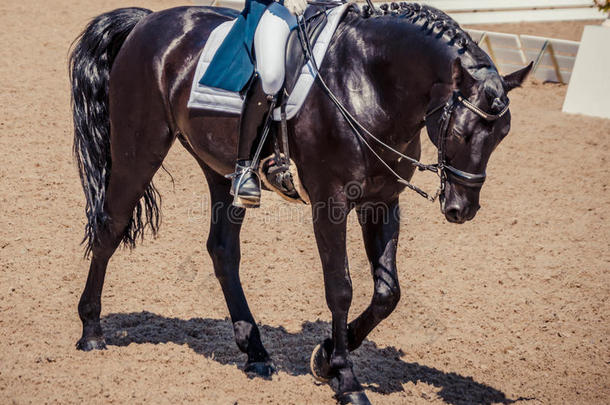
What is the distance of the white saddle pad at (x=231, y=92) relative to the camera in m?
4.18

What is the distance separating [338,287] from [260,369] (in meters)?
0.96

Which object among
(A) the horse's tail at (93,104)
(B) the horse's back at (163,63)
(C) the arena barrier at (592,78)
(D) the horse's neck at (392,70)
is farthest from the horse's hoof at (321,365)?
(C) the arena barrier at (592,78)

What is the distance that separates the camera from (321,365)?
4.46 metres

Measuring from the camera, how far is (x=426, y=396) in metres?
4.51

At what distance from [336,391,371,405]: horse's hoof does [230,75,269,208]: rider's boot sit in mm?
1262

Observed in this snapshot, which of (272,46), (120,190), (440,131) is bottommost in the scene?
(120,190)

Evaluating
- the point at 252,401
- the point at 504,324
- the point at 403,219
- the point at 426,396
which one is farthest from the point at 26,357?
the point at 403,219

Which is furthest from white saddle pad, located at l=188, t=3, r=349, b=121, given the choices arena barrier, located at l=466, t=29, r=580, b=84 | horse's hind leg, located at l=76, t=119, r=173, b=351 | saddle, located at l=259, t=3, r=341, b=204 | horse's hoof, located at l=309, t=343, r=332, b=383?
arena barrier, located at l=466, t=29, r=580, b=84

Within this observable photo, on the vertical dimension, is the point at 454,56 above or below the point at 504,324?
above

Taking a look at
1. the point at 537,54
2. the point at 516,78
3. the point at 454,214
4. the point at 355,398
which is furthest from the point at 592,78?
→ the point at 355,398

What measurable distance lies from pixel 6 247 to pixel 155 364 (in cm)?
231

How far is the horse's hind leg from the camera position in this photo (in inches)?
199

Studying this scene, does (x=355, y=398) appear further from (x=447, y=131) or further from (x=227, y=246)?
(x=447, y=131)

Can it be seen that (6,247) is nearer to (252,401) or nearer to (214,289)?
(214,289)
